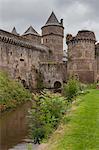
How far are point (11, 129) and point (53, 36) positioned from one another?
35.3 meters

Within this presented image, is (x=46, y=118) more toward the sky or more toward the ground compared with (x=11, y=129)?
more toward the sky

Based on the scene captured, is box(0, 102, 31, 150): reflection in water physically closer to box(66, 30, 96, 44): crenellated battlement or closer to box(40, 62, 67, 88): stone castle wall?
box(40, 62, 67, 88): stone castle wall

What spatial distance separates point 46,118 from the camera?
14.4 metres

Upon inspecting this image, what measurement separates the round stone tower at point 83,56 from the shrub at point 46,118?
28083 mm

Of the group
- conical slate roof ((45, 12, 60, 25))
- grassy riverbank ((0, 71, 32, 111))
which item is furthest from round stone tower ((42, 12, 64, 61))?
grassy riverbank ((0, 71, 32, 111))

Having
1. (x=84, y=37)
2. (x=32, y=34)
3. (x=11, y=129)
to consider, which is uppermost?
(x=32, y=34)

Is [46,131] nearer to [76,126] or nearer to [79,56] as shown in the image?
[76,126]

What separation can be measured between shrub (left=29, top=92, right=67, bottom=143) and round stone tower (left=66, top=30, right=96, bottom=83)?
28.1 m

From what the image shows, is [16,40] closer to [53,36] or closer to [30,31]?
[53,36]

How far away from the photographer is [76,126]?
13.4m

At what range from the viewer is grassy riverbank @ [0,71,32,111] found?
1020 inches

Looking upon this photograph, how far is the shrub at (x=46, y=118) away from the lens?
13.2 m

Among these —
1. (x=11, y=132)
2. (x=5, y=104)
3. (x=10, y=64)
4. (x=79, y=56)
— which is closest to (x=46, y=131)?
(x=11, y=132)

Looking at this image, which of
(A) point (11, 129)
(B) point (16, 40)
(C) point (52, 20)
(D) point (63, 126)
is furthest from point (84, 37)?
(D) point (63, 126)
